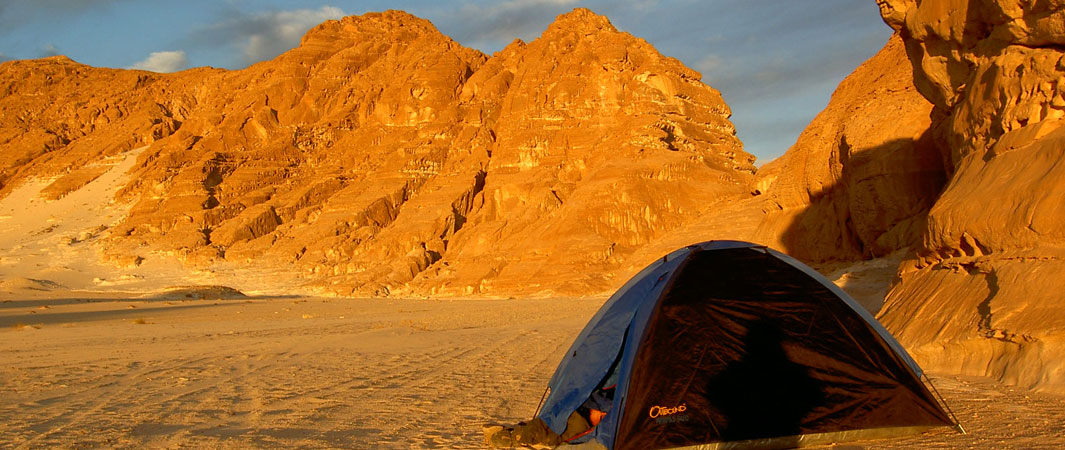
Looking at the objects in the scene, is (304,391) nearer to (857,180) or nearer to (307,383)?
(307,383)

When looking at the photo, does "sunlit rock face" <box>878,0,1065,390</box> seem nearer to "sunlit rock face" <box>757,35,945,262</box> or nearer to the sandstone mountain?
the sandstone mountain

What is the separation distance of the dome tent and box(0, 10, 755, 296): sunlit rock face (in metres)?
31.6

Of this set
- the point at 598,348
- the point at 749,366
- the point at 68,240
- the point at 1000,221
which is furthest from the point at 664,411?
the point at 68,240

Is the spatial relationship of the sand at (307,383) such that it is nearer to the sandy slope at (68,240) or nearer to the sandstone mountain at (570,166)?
the sandstone mountain at (570,166)

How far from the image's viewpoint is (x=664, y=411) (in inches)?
252

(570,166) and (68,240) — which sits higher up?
(570,166)

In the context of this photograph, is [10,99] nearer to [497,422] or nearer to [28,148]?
[28,148]

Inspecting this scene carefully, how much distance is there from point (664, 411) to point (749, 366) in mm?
889

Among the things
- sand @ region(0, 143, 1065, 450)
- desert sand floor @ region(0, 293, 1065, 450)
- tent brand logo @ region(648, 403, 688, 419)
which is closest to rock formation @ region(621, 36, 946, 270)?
sand @ region(0, 143, 1065, 450)

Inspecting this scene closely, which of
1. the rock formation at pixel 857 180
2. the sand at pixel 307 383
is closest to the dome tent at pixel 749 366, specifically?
the sand at pixel 307 383

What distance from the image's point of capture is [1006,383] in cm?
839

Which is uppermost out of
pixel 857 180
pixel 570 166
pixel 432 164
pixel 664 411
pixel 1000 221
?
pixel 432 164

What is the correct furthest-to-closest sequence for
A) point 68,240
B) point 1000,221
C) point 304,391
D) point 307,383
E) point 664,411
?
1. point 68,240
2. point 307,383
3. point 304,391
4. point 1000,221
5. point 664,411

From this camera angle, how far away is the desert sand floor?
7.14 m
